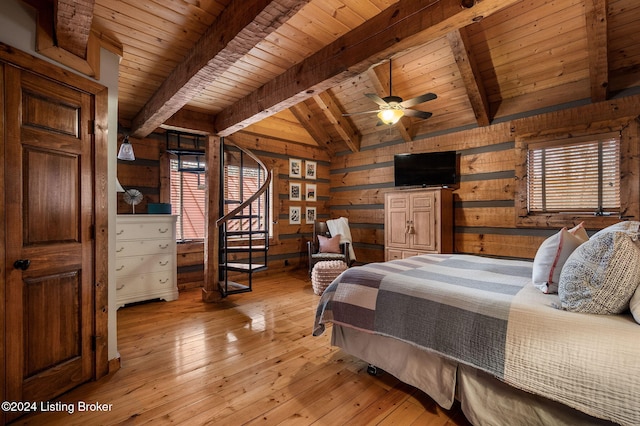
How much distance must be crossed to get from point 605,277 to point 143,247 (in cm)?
438

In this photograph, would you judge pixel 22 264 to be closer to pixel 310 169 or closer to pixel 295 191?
pixel 295 191

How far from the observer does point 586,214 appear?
3.55m

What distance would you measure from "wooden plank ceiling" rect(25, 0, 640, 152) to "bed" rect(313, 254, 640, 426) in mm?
1613

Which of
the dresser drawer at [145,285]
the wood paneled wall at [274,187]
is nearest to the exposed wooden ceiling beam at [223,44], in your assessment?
the wood paneled wall at [274,187]

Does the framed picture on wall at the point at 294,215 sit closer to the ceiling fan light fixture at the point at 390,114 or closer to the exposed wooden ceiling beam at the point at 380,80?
the exposed wooden ceiling beam at the point at 380,80

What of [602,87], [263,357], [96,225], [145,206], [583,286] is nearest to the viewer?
[583,286]

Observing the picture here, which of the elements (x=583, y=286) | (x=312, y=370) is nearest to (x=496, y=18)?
(x=583, y=286)

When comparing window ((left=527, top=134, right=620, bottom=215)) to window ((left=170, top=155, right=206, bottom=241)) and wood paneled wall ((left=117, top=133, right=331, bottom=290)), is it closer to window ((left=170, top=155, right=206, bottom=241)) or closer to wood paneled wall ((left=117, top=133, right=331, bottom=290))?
wood paneled wall ((left=117, top=133, right=331, bottom=290))

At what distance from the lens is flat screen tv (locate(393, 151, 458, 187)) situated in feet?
15.1

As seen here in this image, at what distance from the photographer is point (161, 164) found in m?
4.42

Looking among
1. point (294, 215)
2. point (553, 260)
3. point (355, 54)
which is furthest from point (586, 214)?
point (294, 215)

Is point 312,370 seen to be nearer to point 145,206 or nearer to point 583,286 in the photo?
point 583,286

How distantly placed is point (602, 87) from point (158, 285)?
5.89 metres

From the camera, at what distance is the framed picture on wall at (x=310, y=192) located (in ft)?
20.3
